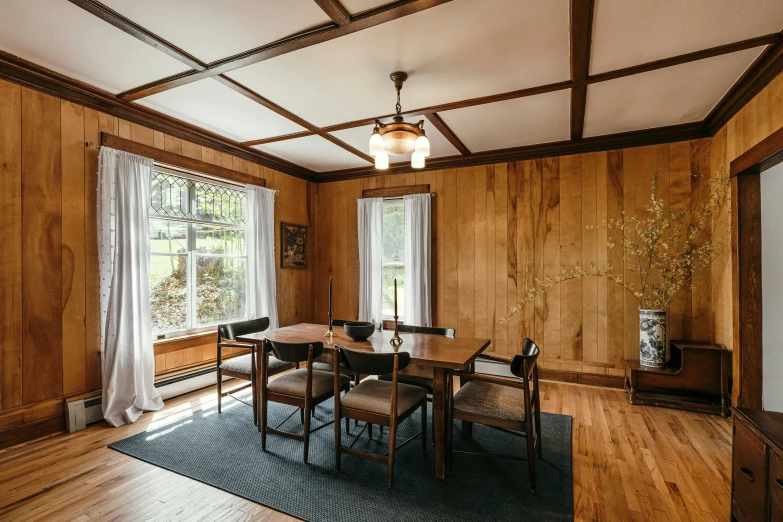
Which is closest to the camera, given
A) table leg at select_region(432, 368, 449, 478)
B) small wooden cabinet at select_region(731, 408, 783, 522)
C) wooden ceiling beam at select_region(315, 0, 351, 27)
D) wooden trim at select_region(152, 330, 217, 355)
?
small wooden cabinet at select_region(731, 408, 783, 522)

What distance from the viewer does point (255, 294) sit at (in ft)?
14.9

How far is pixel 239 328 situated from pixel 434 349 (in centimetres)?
185

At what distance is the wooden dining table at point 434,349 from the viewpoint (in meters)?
2.33

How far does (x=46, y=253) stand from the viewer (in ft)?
9.39

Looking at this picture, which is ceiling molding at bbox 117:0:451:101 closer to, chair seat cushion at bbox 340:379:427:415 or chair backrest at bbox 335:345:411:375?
chair backrest at bbox 335:345:411:375

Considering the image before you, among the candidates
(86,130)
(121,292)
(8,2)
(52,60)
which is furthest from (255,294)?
(8,2)

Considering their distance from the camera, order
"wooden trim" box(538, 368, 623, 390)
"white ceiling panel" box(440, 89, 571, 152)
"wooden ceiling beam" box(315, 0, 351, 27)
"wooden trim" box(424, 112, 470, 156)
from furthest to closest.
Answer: "wooden trim" box(538, 368, 623, 390) < "wooden trim" box(424, 112, 470, 156) < "white ceiling panel" box(440, 89, 571, 152) < "wooden ceiling beam" box(315, 0, 351, 27)

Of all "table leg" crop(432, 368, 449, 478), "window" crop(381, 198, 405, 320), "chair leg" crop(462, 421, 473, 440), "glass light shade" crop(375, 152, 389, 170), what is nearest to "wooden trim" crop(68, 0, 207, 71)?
"glass light shade" crop(375, 152, 389, 170)

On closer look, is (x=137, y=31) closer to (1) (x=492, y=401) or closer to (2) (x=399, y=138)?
(2) (x=399, y=138)

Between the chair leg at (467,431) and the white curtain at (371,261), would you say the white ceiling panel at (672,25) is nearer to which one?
the chair leg at (467,431)

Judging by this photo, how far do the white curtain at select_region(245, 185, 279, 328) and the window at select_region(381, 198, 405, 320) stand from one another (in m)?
1.44

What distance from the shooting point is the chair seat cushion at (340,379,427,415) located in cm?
235

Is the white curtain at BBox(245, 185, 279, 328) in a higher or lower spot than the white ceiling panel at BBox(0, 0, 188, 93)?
lower

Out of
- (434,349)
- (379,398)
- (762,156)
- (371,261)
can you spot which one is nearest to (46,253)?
(379,398)
